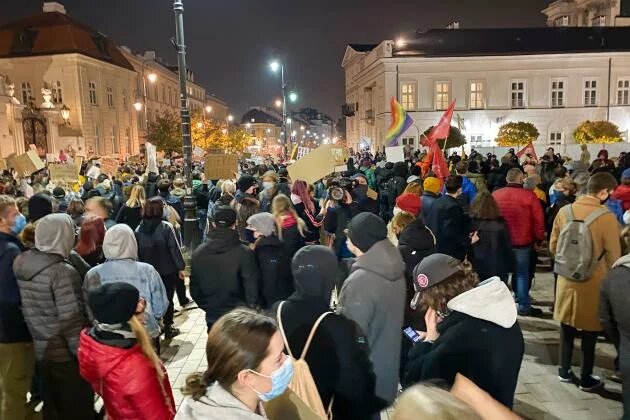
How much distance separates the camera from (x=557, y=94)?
158ft

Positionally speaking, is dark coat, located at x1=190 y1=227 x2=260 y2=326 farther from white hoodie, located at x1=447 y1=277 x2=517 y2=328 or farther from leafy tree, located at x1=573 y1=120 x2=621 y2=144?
leafy tree, located at x1=573 y1=120 x2=621 y2=144

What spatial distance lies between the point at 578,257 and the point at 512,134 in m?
36.7

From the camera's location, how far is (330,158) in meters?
8.48

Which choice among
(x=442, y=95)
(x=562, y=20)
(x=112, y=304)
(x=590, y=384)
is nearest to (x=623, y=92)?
(x=442, y=95)

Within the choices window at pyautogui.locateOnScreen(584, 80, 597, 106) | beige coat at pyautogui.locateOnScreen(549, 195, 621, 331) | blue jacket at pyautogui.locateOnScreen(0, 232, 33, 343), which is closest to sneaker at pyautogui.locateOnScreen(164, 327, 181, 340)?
blue jacket at pyautogui.locateOnScreen(0, 232, 33, 343)

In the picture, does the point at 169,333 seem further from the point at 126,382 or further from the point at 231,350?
the point at 231,350

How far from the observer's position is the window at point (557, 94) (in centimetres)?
4778

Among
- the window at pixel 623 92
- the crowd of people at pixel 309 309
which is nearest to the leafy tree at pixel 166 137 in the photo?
the window at pixel 623 92

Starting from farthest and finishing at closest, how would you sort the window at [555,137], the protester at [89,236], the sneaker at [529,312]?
the window at [555,137], the sneaker at [529,312], the protester at [89,236]

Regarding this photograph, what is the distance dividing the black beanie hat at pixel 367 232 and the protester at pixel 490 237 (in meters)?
3.11

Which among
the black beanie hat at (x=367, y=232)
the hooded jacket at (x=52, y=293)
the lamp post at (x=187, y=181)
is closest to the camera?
the black beanie hat at (x=367, y=232)

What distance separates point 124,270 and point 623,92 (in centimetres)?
5375

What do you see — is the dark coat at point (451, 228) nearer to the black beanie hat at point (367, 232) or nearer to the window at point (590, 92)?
the black beanie hat at point (367, 232)

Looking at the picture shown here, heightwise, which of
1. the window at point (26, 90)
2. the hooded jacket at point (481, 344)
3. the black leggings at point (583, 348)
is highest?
the window at point (26, 90)
